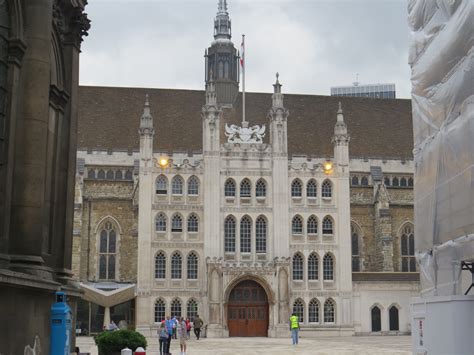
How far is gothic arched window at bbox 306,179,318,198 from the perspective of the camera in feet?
161

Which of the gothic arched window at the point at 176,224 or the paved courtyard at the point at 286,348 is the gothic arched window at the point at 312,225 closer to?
the gothic arched window at the point at 176,224

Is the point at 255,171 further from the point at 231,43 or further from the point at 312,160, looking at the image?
the point at 231,43

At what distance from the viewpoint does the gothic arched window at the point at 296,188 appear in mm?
49094

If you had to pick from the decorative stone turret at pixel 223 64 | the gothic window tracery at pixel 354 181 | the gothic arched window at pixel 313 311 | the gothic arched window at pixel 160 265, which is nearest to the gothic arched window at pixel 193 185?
the gothic arched window at pixel 160 265

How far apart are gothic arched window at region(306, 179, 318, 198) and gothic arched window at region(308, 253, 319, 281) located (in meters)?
3.59

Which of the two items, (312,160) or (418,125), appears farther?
(312,160)

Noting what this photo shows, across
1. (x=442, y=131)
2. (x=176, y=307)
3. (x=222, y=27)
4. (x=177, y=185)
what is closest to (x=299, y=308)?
(x=176, y=307)

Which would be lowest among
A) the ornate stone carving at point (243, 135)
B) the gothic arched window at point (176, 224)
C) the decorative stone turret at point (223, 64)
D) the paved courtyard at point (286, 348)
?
the paved courtyard at point (286, 348)

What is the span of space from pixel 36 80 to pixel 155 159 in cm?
3310

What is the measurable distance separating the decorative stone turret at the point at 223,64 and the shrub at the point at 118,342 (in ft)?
135

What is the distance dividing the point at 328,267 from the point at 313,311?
2.81 meters

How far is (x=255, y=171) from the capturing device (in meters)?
48.8

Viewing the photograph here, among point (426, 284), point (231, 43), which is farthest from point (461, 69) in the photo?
point (231, 43)

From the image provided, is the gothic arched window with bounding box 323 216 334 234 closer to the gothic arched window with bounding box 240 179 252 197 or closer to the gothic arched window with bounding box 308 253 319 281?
the gothic arched window with bounding box 308 253 319 281
